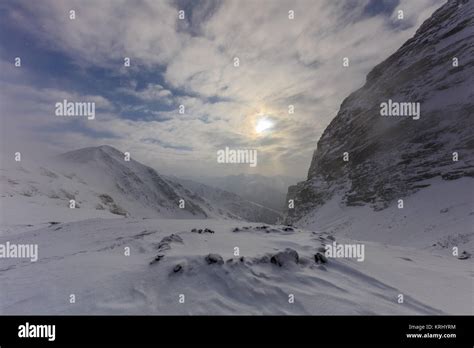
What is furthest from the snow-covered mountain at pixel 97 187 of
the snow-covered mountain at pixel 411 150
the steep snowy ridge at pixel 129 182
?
the snow-covered mountain at pixel 411 150

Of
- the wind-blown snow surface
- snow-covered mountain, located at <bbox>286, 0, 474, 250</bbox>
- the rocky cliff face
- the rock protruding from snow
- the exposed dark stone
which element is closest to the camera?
the wind-blown snow surface

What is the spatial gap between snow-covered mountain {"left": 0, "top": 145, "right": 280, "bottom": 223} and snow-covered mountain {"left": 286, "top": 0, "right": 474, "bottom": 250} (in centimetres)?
4125

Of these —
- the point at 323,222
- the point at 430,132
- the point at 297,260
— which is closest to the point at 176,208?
the point at 323,222

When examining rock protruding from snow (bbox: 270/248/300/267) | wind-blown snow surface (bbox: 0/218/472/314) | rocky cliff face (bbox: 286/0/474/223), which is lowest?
wind-blown snow surface (bbox: 0/218/472/314)

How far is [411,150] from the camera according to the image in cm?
4591

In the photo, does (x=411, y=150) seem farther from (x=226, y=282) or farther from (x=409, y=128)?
(x=226, y=282)

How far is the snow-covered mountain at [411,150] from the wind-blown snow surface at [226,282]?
19.1 metres

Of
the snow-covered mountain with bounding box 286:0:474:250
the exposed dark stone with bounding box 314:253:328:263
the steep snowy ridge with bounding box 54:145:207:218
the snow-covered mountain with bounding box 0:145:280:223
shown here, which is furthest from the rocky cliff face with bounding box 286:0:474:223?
the steep snowy ridge with bounding box 54:145:207:218

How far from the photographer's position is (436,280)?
8953mm

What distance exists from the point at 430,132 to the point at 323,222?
2409 cm

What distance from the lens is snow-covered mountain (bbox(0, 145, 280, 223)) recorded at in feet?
192

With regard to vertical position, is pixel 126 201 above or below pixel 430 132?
below

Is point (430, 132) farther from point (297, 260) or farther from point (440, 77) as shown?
point (297, 260)

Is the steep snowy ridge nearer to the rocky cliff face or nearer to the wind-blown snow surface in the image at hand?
the rocky cliff face
